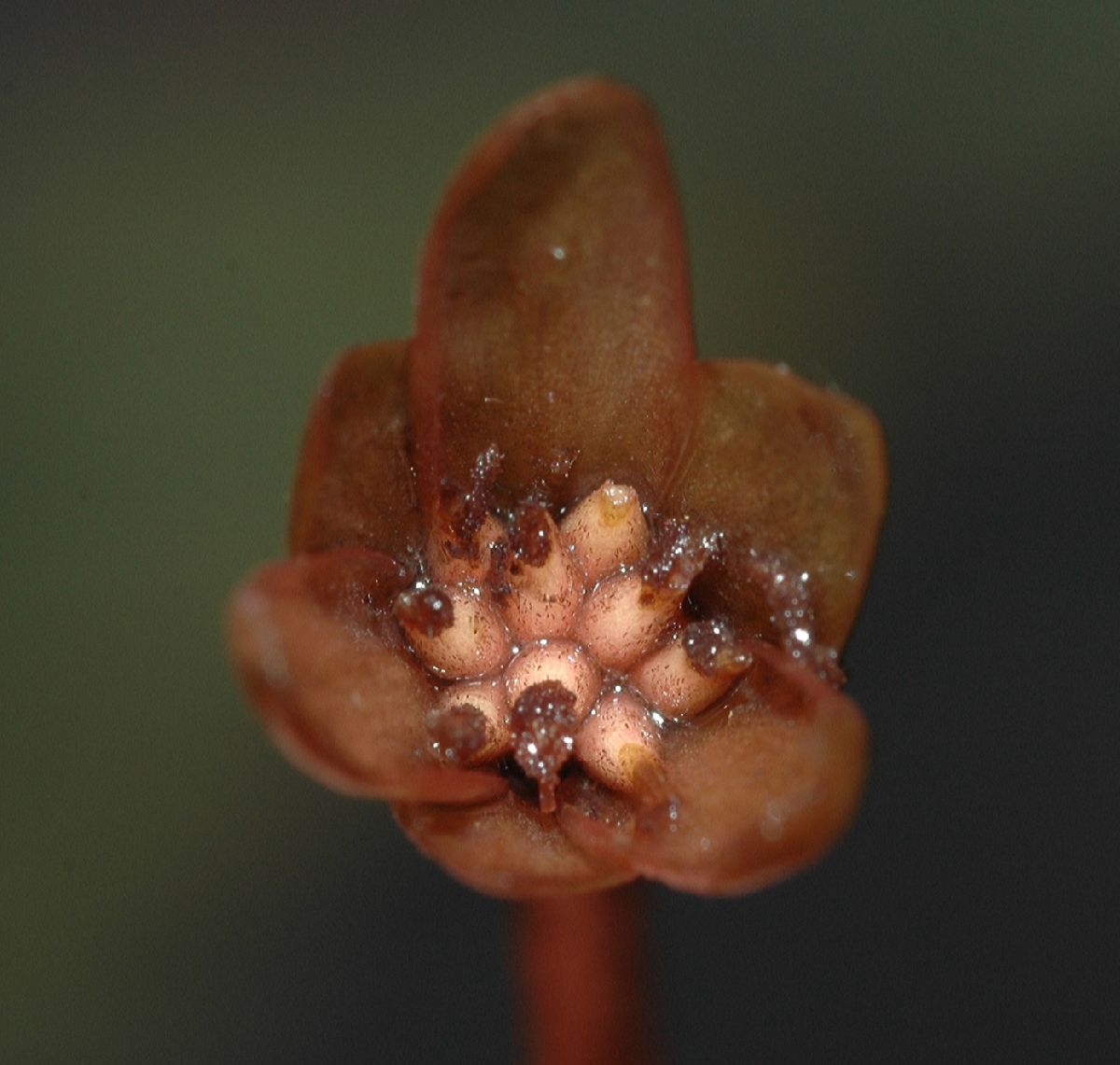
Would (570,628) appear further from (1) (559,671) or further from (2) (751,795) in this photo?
(2) (751,795)

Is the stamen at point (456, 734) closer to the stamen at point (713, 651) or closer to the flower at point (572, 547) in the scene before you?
the flower at point (572, 547)

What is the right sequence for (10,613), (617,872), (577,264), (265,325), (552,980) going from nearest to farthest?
1. (617,872)
2. (577,264)
3. (552,980)
4. (10,613)
5. (265,325)

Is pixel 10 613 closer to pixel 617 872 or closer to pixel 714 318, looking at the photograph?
pixel 714 318

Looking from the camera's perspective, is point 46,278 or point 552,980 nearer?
point 552,980

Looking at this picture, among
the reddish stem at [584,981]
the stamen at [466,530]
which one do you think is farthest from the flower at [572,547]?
the reddish stem at [584,981]

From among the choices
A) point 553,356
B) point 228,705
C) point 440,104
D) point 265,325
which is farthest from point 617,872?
point 440,104

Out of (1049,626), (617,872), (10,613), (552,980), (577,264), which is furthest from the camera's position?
(1049,626)

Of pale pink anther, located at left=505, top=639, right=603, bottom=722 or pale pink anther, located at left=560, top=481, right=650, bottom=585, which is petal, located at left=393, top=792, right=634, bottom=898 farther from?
pale pink anther, located at left=560, top=481, right=650, bottom=585

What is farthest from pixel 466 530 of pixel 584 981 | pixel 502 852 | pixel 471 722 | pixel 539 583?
pixel 584 981

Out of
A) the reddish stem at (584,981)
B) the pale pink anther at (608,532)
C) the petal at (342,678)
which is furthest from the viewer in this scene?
the reddish stem at (584,981)
